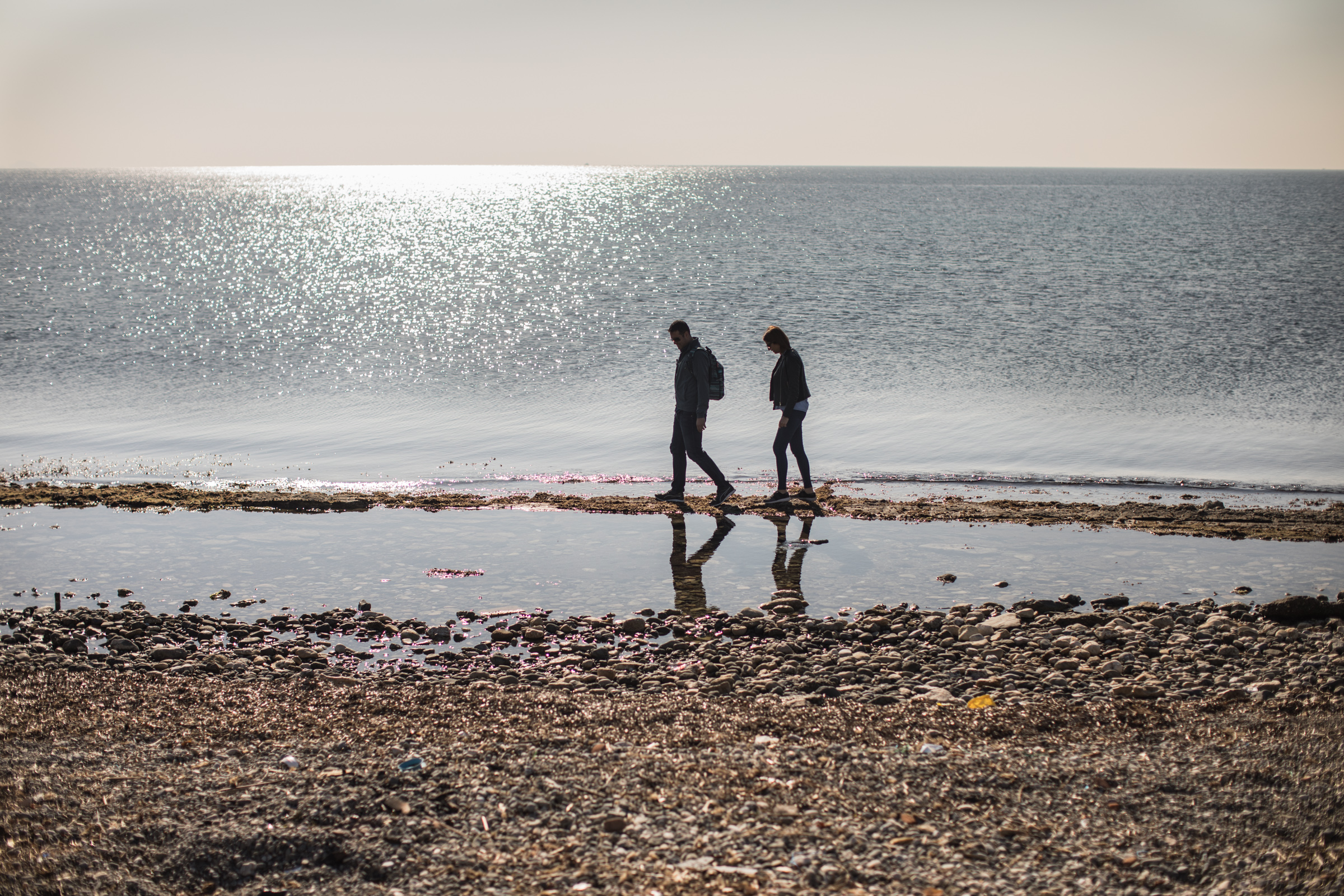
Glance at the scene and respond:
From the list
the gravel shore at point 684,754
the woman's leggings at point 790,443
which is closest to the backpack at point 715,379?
the woman's leggings at point 790,443

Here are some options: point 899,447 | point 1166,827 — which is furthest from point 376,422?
point 1166,827

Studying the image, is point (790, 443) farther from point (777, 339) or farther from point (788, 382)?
point (777, 339)

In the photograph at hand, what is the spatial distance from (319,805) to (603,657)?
116 inches

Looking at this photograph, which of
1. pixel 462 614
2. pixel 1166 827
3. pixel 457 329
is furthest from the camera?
pixel 457 329

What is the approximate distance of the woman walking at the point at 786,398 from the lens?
41.2ft

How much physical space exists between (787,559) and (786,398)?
271cm

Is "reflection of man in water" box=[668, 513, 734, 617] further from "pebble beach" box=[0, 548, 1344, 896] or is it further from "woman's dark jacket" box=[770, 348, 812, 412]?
"woman's dark jacket" box=[770, 348, 812, 412]

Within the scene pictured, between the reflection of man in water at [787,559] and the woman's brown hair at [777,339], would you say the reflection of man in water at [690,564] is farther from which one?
the woman's brown hair at [777,339]

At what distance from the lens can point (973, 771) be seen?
5387 millimetres

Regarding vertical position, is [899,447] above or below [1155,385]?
below

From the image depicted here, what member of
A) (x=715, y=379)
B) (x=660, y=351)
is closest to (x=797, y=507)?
(x=715, y=379)

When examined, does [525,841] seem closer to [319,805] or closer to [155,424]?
[319,805]

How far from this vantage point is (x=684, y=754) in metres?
5.72

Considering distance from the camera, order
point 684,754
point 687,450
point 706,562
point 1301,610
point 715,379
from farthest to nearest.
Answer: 1. point 687,450
2. point 715,379
3. point 706,562
4. point 1301,610
5. point 684,754
